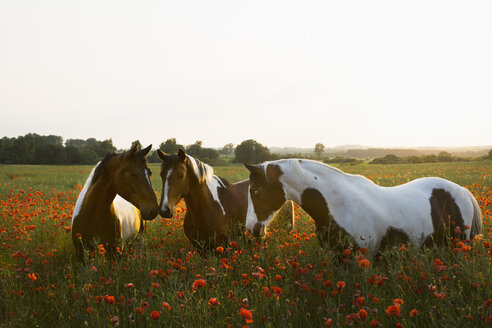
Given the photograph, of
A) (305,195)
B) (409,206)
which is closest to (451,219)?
(409,206)

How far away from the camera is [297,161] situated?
4184 mm

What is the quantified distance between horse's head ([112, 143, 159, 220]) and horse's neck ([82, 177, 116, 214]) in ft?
0.67

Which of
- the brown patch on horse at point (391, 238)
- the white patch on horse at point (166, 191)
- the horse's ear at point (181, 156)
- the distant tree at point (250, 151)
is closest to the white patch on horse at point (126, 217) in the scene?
the white patch on horse at point (166, 191)

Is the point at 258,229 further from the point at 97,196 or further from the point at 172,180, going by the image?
the point at 97,196

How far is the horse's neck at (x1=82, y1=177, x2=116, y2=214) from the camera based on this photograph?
4.48 meters

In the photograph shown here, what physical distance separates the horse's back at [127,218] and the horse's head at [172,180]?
110cm

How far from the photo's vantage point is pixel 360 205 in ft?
12.9

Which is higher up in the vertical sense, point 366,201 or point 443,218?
point 366,201

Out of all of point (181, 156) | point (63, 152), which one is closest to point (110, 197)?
point (181, 156)

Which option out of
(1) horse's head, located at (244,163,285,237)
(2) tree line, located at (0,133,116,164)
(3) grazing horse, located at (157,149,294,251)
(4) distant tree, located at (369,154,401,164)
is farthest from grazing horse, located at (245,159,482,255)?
(2) tree line, located at (0,133,116,164)

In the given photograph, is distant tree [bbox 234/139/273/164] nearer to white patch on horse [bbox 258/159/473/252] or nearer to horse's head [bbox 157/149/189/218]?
horse's head [bbox 157/149/189/218]

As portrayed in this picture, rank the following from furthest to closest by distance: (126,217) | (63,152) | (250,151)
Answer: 1. (63,152)
2. (250,151)
3. (126,217)

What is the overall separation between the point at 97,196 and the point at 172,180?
3.71 ft

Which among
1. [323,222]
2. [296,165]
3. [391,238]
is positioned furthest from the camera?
[296,165]
